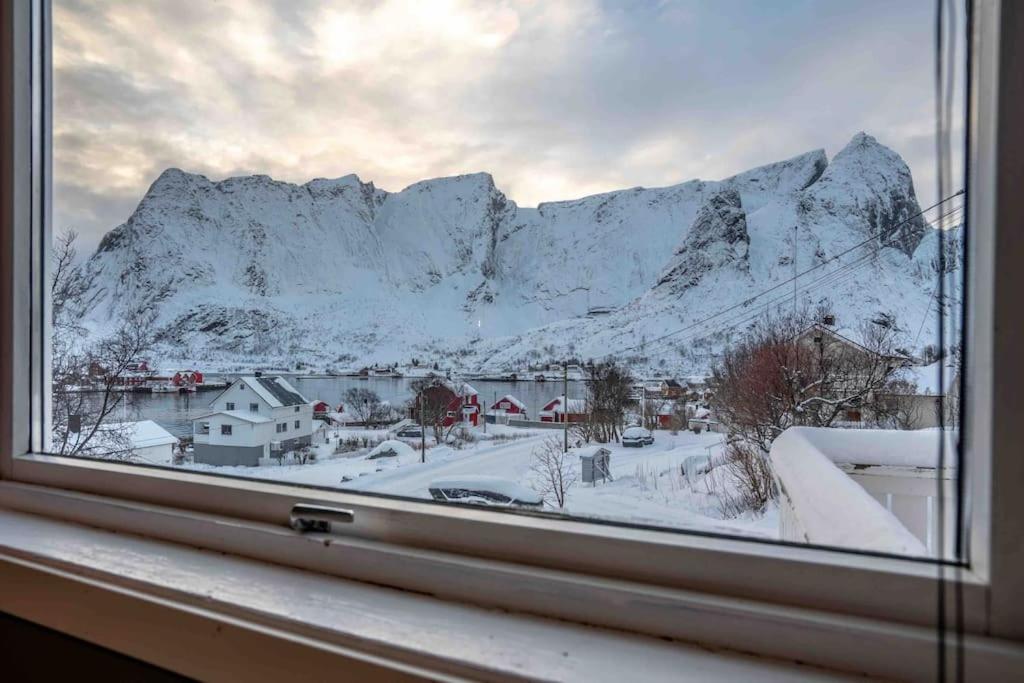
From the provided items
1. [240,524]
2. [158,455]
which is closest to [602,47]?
[240,524]

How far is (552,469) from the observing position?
69cm

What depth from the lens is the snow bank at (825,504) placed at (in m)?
0.51

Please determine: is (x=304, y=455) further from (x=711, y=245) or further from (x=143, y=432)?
(x=711, y=245)

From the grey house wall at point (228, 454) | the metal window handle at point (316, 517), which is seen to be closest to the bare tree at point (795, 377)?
the metal window handle at point (316, 517)

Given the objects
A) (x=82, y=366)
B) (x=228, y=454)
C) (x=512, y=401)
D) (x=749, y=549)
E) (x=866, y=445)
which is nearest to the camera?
(x=749, y=549)

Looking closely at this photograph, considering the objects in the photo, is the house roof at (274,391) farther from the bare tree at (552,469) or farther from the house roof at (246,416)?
the bare tree at (552,469)

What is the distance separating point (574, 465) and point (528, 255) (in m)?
0.31

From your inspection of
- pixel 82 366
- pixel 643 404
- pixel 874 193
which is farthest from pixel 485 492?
pixel 82 366

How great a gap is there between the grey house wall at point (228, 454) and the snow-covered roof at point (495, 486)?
0.32 metres

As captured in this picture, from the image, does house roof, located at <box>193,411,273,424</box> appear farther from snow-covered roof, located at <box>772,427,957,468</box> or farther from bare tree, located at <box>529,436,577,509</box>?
snow-covered roof, located at <box>772,427,957,468</box>

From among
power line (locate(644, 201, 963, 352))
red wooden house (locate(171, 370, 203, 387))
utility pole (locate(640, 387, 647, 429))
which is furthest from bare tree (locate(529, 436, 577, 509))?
red wooden house (locate(171, 370, 203, 387))

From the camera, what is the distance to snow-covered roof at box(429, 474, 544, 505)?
0.67 m

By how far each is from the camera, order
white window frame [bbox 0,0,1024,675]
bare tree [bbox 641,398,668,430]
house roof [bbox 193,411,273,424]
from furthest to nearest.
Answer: house roof [bbox 193,411,273,424] → bare tree [bbox 641,398,668,430] → white window frame [bbox 0,0,1024,675]

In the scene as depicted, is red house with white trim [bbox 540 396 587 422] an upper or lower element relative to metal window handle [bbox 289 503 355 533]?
upper
